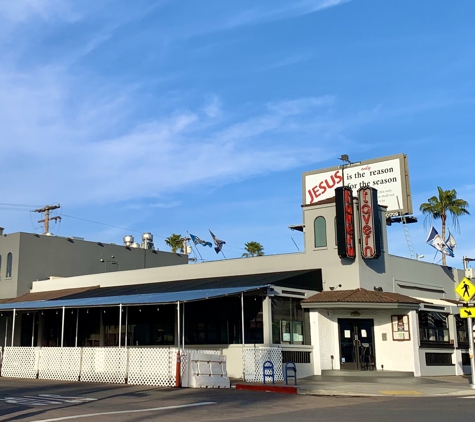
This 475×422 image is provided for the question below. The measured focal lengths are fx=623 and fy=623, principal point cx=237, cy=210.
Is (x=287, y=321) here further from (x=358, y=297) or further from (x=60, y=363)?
(x=60, y=363)

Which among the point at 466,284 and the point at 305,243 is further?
the point at 305,243

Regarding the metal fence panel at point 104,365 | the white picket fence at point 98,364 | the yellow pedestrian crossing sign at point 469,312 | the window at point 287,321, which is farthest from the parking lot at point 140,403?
the yellow pedestrian crossing sign at point 469,312

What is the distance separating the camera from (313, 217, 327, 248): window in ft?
89.7

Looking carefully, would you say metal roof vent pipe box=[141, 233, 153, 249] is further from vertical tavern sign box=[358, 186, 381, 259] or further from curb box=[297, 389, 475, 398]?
curb box=[297, 389, 475, 398]

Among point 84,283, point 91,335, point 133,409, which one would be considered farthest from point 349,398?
point 84,283

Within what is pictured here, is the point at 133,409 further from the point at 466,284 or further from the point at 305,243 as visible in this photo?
the point at 305,243

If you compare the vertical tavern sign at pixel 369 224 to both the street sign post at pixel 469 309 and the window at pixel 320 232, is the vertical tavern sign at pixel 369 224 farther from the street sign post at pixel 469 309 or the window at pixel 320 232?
the street sign post at pixel 469 309

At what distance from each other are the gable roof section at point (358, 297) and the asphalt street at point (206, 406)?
281 inches

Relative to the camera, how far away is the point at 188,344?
27.2 meters

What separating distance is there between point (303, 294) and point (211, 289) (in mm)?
4024

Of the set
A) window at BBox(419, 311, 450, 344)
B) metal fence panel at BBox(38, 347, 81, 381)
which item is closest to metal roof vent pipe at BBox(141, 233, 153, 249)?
metal fence panel at BBox(38, 347, 81, 381)

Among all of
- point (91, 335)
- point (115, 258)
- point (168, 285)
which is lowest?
point (91, 335)

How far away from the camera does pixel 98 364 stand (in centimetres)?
2262

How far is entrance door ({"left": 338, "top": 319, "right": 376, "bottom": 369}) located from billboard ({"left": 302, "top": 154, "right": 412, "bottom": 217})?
31.1 ft
